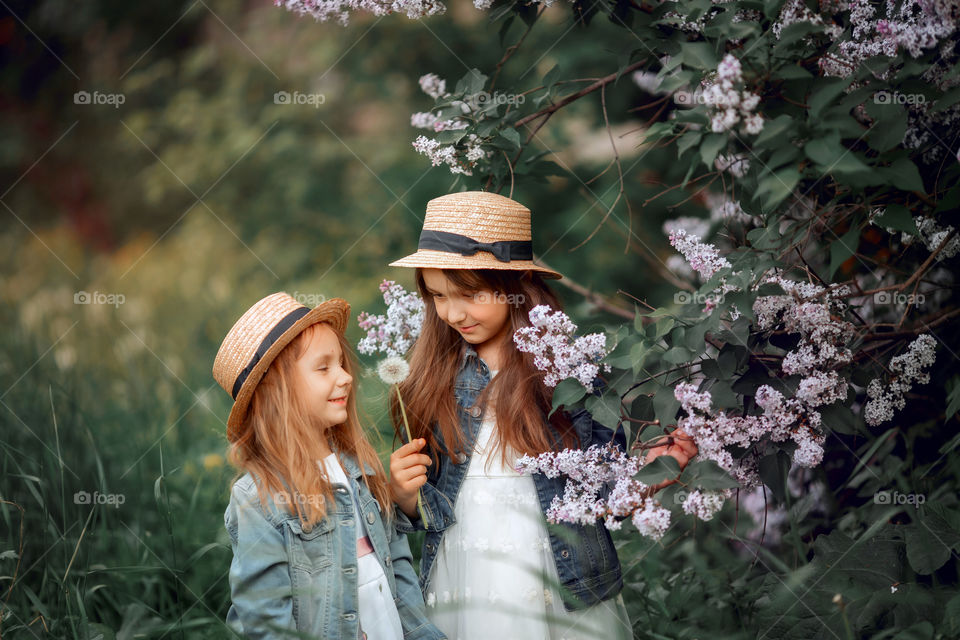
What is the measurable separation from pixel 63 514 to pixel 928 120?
2.60 metres

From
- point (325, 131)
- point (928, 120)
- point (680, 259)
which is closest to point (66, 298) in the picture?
point (325, 131)

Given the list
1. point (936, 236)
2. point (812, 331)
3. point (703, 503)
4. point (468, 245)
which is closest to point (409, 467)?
point (468, 245)

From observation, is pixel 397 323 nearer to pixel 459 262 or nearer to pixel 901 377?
pixel 459 262

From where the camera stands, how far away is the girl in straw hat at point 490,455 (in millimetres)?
1963

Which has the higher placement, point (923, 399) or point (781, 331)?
point (781, 331)

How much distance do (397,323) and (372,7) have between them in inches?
32.8

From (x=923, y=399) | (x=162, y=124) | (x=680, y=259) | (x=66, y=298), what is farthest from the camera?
(x=162, y=124)

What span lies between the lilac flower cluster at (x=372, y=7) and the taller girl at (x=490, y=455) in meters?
0.49

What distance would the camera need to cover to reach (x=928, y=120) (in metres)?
1.88

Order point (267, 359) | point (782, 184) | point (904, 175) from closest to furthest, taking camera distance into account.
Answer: point (782, 184)
point (904, 175)
point (267, 359)

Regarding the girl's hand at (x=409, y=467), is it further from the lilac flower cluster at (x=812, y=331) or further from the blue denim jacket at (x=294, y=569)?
the lilac flower cluster at (x=812, y=331)

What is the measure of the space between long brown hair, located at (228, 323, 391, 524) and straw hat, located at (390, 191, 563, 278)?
1.14 feet

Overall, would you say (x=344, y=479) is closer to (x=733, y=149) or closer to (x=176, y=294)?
(x=733, y=149)

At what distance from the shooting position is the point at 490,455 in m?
2.04
